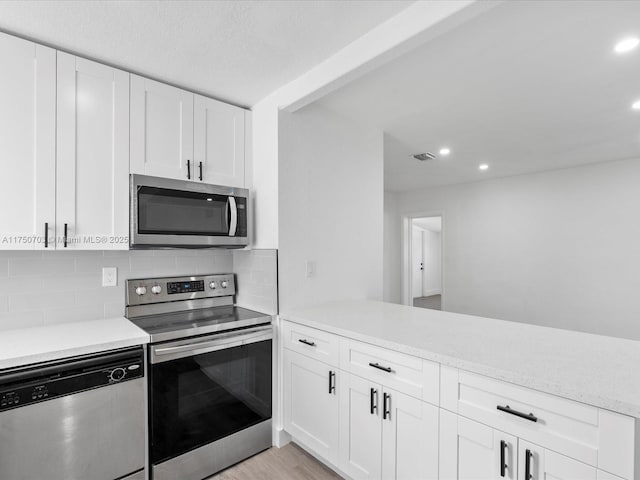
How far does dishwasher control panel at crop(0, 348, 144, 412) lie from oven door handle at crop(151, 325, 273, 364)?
3.8 inches

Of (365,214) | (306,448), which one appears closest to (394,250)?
(365,214)

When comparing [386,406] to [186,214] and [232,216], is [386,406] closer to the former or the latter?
[232,216]

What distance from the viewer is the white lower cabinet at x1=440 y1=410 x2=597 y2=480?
45.0 inches

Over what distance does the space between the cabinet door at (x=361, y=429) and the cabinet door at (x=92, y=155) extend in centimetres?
153

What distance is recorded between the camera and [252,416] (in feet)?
7.38

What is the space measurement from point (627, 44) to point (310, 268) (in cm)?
220

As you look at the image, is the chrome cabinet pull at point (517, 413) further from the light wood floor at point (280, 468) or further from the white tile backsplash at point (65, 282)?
the white tile backsplash at point (65, 282)

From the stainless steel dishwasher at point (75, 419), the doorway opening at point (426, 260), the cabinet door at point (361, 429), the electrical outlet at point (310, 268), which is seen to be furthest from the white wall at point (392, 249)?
the stainless steel dishwasher at point (75, 419)

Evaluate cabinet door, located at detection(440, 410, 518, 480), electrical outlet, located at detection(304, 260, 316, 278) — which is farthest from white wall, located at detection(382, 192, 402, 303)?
cabinet door, located at detection(440, 410, 518, 480)

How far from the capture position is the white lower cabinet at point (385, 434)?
152 cm

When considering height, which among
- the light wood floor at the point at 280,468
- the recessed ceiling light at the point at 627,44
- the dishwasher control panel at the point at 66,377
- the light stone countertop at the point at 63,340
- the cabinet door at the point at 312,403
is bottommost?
the light wood floor at the point at 280,468

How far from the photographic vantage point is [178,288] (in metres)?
2.47

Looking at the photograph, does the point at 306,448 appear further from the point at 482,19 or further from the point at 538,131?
the point at 538,131

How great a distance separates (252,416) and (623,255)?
15.2 ft
